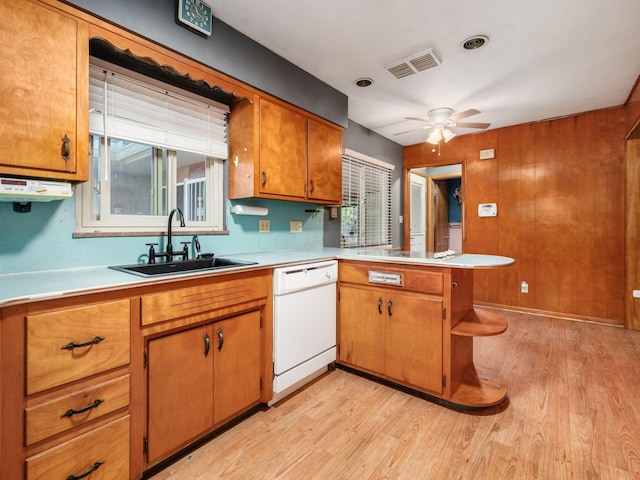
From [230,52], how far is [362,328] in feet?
7.05

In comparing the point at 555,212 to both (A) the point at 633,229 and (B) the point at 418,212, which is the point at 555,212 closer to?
(A) the point at 633,229

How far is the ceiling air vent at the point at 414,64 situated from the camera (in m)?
2.49

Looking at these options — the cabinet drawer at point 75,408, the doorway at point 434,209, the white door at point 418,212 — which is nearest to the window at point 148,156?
the cabinet drawer at point 75,408

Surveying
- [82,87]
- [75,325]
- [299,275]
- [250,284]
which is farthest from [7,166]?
[299,275]

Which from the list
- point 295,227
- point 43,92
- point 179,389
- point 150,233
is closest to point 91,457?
point 179,389

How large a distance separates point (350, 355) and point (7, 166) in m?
2.27

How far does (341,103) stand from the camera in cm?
315

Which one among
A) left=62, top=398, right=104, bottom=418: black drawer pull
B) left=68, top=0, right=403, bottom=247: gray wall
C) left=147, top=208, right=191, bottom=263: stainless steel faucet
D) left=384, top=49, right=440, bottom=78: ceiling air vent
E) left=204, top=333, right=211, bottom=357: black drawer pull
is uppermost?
left=384, top=49, right=440, bottom=78: ceiling air vent

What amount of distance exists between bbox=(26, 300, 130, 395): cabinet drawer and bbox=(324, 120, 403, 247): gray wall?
7.91 feet

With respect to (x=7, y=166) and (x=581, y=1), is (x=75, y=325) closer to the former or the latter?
(x=7, y=166)

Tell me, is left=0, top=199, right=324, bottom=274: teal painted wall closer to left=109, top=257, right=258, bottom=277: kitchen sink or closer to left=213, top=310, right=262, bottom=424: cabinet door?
left=109, top=257, right=258, bottom=277: kitchen sink

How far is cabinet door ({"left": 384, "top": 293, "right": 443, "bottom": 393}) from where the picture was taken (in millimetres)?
2053

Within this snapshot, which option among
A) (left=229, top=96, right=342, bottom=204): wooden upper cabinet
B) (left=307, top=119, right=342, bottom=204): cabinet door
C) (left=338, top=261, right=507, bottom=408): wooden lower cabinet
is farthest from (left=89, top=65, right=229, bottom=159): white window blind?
(left=338, top=261, right=507, bottom=408): wooden lower cabinet

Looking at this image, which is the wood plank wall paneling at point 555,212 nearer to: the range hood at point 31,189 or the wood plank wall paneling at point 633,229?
the wood plank wall paneling at point 633,229
